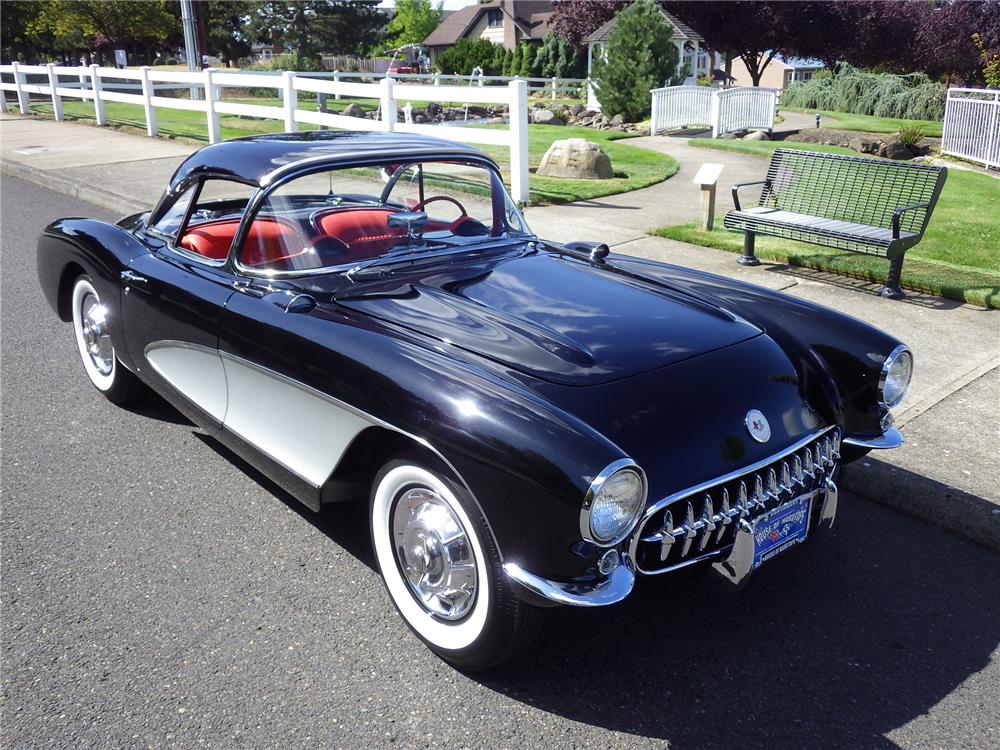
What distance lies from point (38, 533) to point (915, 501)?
369cm

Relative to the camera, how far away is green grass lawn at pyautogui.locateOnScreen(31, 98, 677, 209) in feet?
36.0

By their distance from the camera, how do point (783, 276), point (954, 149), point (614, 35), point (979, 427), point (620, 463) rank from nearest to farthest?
point (620, 463)
point (979, 427)
point (783, 276)
point (954, 149)
point (614, 35)

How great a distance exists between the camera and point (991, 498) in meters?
3.69

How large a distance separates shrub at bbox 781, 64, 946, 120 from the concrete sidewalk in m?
16.1

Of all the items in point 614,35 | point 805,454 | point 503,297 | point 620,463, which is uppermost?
point 614,35

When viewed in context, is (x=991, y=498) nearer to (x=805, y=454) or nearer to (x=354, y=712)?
(x=805, y=454)

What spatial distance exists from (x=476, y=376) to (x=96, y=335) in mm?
3000

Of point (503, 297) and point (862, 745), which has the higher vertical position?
point (503, 297)

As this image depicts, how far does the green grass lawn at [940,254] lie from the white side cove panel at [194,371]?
17.6 feet

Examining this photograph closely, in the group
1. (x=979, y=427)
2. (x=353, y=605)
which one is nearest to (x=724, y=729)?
(x=353, y=605)

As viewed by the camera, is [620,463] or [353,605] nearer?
[620,463]

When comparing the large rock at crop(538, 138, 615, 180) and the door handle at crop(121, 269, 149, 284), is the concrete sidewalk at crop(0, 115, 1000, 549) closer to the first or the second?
the large rock at crop(538, 138, 615, 180)

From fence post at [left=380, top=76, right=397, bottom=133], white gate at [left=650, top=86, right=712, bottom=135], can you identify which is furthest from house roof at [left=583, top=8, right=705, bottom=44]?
fence post at [left=380, top=76, right=397, bottom=133]

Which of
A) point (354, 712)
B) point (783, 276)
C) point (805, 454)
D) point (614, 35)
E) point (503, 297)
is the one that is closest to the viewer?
point (354, 712)
